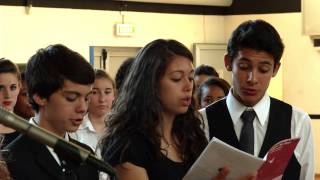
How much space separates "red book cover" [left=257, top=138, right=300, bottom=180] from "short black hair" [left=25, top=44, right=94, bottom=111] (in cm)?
66

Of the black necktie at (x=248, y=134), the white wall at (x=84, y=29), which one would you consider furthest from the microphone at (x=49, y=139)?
the white wall at (x=84, y=29)

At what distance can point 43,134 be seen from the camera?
3.98 feet

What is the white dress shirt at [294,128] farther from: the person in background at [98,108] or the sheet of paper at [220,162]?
the person in background at [98,108]

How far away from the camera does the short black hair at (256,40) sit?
2.23 meters

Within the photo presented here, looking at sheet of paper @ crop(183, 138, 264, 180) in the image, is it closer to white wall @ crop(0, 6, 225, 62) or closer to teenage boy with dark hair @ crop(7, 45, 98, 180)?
teenage boy with dark hair @ crop(7, 45, 98, 180)

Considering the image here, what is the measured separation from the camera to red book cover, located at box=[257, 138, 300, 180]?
1868 millimetres

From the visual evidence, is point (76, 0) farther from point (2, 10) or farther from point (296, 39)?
point (296, 39)

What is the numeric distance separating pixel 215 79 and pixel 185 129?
1.83 metres

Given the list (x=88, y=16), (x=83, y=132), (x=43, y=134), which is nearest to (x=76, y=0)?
(x=88, y=16)

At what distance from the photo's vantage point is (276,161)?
1907mm

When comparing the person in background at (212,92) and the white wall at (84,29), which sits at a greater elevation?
the white wall at (84,29)

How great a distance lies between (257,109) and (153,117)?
1.74 ft

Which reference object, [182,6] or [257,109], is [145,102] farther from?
[182,6]

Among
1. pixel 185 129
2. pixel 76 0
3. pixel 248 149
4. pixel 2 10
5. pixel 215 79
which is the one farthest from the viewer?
pixel 76 0
